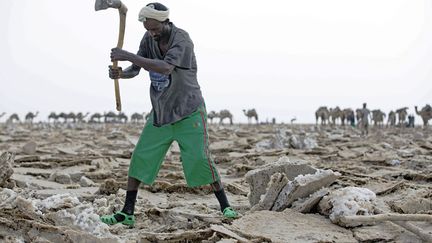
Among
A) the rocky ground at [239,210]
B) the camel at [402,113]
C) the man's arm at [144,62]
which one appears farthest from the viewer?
the camel at [402,113]

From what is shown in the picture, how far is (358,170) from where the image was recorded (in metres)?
6.78

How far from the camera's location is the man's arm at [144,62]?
3.43m

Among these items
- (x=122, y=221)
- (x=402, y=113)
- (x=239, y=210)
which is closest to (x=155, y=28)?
(x=122, y=221)

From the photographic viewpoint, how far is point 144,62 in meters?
3.43

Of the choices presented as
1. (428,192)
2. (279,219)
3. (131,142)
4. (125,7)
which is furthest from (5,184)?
(131,142)

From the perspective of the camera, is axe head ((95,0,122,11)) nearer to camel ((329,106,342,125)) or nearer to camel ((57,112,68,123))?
camel ((329,106,342,125))

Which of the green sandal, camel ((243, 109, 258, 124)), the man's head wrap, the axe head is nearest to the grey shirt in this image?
the man's head wrap

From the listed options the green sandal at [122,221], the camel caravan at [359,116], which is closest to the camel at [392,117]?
the camel caravan at [359,116]

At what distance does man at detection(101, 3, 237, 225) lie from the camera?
3.62m

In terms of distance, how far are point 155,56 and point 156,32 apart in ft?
0.68

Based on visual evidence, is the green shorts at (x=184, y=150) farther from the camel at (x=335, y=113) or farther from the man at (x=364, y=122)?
the camel at (x=335, y=113)

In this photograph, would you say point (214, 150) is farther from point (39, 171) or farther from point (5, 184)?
point (5, 184)

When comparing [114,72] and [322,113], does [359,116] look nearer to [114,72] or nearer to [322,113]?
[322,113]

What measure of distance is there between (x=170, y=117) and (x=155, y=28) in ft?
2.10
